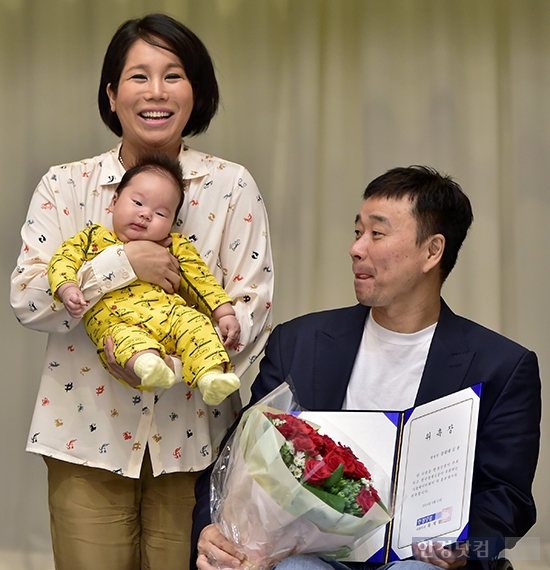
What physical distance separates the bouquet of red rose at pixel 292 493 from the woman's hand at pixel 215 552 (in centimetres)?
2

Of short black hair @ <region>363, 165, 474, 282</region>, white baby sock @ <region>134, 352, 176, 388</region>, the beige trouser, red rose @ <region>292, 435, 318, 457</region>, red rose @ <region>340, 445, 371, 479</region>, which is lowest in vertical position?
the beige trouser

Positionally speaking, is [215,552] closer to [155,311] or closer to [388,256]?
[155,311]

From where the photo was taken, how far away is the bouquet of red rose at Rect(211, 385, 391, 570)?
61.6 inches

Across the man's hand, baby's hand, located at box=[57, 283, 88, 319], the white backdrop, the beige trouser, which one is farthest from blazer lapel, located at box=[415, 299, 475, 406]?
the white backdrop

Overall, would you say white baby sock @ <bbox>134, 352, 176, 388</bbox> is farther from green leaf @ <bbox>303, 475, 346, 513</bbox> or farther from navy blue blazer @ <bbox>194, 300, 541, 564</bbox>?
green leaf @ <bbox>303, 475, 346, 513</bbox>

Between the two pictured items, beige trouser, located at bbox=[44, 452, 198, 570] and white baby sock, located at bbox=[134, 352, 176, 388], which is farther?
beige trouser, located at bbox=[44, 452, 198, 570]

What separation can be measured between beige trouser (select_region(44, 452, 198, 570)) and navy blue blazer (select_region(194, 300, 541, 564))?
7.1 inches

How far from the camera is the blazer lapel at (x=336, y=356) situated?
211 centimetres

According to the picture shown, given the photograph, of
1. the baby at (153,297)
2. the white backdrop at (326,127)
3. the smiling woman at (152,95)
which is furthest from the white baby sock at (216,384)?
the white backdrop at (326,127)

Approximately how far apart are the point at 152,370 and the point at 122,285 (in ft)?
→ 0.93

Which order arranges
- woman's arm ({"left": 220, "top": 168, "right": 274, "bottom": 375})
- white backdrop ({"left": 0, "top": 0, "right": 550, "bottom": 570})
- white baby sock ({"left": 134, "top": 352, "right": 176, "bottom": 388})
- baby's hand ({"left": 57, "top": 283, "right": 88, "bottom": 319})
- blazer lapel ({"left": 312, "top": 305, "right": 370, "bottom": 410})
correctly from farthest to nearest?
1. white backdrop ({"left": 0, "top": 0, "right": 550, "bottom": 570})
2. woman's arm ({"left": 220, "top": 168, "right": 274, "bottom": 375})
3. blazer lapel ({"left": 312, "top": 305, "right": 370, "bottom": 410})
4. baby's hand ({"left": 57, "top": 283, "right": 88, "bottom": 319})
5. white baby sock ({"left": 134, "top": 352, "right": 176, "bottom": 388})

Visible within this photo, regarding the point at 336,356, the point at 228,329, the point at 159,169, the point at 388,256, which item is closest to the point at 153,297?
the point at 228,329

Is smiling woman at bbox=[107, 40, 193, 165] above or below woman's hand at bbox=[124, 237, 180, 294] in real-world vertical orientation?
above

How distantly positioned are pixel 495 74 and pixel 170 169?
2.02 m
